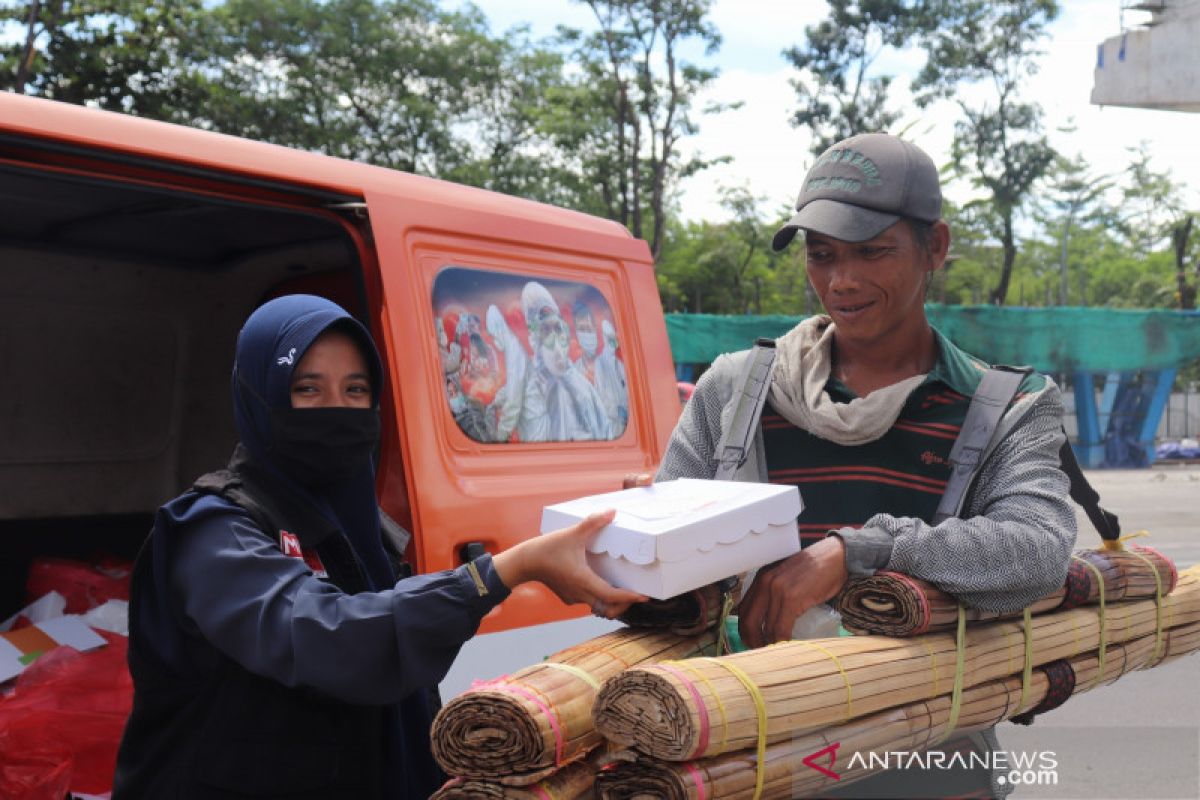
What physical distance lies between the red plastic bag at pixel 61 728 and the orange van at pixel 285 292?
1023 millimetres

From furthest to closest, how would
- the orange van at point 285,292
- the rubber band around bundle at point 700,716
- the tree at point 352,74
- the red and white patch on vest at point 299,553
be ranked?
1. the tree at point 352,74
2. the orange van at point 285,292
3. the red and white patch on vest at point 299,553
4. the rubber band around bundle at point 700,716

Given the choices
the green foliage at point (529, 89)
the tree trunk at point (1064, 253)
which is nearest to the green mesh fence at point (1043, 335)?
the green foliage at point (529, 89)

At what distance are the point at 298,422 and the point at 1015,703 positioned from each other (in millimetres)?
1192

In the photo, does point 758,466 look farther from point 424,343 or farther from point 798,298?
point 798,298

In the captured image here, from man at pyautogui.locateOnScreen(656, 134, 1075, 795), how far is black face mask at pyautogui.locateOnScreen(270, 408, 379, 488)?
1.91 ft

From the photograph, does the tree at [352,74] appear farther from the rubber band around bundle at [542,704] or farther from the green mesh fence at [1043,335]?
the rubber band around bundle at [542,704]

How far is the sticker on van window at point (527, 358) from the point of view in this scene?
11.4 feet

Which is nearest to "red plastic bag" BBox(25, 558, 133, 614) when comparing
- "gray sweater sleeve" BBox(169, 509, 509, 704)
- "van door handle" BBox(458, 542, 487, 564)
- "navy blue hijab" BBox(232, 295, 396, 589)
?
"van door handle" BBox(458, 542, 487, 564)

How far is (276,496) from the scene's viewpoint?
188 centimetres

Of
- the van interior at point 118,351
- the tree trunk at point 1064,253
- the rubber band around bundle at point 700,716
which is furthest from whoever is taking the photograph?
the tree trunk at point 1064,253

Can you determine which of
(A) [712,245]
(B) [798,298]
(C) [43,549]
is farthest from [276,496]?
(B) [798,298]

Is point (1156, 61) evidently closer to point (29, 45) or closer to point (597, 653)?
point (29, 45)

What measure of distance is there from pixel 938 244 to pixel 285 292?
3.23 meters

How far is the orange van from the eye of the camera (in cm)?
316
